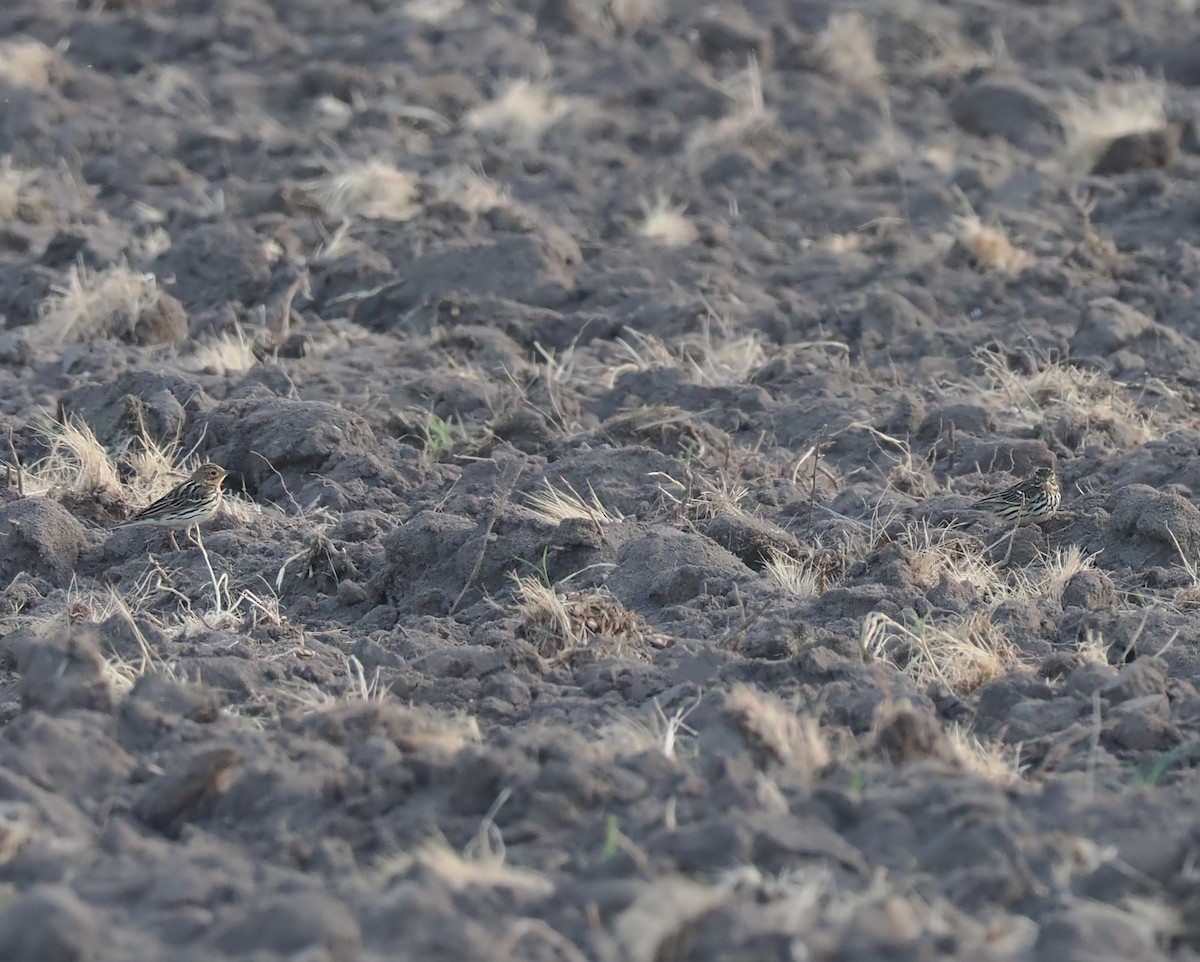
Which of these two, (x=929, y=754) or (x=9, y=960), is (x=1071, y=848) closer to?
(x=929, y=754)

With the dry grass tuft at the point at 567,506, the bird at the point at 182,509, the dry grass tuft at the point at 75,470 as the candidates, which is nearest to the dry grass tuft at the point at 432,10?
the dry grass tuft at the point at 75,470

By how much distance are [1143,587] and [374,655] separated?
2.98 m

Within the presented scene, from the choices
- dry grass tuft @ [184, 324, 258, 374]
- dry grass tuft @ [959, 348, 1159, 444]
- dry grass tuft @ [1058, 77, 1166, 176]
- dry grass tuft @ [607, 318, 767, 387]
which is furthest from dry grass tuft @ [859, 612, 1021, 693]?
dry grass tuft @ [1058, 77, 1166, 176]

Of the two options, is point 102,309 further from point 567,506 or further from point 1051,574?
point 1051,574

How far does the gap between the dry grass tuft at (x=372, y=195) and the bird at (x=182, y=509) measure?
15.1ft

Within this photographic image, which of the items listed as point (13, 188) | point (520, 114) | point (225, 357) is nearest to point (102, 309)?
point (225, 357)

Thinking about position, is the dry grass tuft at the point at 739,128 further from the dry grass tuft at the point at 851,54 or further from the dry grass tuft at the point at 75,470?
the dry grass tuft at the point at 75,470

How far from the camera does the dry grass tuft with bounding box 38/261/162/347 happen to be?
1077cm

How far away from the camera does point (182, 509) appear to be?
782 centimetres

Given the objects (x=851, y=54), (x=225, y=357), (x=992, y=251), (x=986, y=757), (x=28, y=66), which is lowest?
(x=28, y=66)

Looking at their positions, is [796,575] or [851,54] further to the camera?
[851,54]

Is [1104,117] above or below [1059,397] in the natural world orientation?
below

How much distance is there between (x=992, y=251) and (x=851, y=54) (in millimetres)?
4891

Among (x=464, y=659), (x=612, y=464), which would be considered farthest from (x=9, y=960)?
(x=612, y=464)
